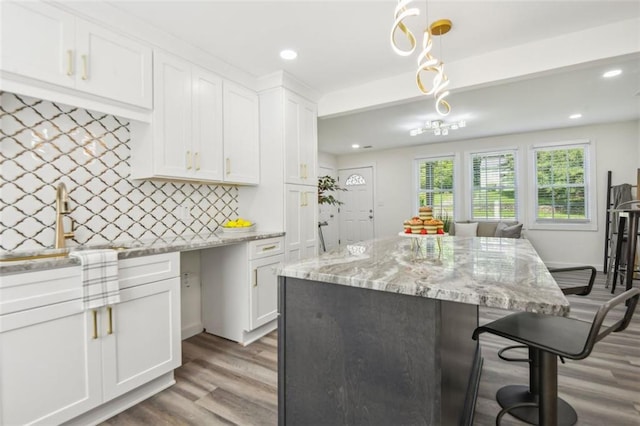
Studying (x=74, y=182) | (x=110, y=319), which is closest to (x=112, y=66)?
(x=74, y=182)

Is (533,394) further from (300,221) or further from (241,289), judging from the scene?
(300,221)

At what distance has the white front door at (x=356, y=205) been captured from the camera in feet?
24.8

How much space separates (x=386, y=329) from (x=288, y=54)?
2.47 m

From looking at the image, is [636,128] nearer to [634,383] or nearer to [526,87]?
[526,87]

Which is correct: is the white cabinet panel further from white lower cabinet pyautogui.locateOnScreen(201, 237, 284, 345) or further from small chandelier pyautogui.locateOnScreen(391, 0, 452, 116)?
small chandelier pyautogui.locateOnScreen(391, 0, 452, 116)

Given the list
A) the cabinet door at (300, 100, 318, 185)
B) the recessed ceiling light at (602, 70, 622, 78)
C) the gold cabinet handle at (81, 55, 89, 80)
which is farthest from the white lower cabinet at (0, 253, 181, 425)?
the recessed ceiling light at (602, 70, 622, 78)

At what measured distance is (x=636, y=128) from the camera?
504 cm

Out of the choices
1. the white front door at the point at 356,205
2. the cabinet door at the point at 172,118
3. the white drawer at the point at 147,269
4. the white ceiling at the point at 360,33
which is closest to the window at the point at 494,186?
the white ceiling at the point at 360,33

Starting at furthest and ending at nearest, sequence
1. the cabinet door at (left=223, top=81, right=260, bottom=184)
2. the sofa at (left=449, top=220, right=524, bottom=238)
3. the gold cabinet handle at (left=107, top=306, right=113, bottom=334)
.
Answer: the sofa at (left=449, top=220, right=524, bottom=238), the cabinet door at (left=223, top=81, right=260, bottom=184), the gold cabinet handle at (left=107, top=306, right=113, bottom=334)

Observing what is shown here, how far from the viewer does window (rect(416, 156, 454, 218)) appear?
21.5 ft

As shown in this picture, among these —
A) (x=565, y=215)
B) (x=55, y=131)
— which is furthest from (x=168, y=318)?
(x=565, y=215)

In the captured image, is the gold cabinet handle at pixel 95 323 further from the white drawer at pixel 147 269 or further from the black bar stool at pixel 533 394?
the black bar stool at pixel 533 394

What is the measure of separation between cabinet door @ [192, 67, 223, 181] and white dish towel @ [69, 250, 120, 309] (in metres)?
1.12

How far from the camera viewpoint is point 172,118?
2.42 m
